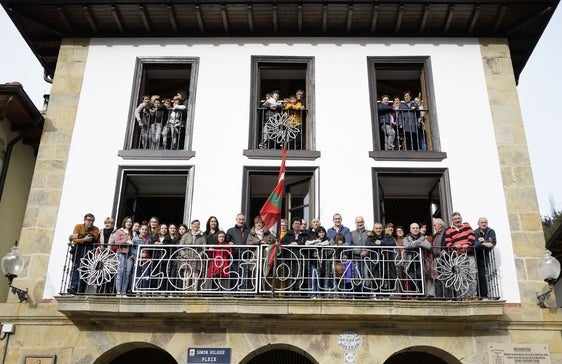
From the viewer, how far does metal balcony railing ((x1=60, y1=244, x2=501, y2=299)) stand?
1048 centimetres

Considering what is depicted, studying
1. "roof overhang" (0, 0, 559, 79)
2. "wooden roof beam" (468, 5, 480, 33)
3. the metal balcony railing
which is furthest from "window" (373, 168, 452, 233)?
"wooden roof beam" (468, 5, 480, 33)

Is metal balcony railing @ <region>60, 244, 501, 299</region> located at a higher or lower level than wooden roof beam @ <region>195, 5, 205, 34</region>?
lower

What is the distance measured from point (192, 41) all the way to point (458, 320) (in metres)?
8.06

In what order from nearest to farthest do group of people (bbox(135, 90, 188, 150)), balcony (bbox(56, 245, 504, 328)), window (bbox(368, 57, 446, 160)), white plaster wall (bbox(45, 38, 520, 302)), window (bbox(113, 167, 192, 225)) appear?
1. balcony (bbox(56, 245, 504, 328))
2. white plaster wall (bbox(45, 38, 520, 302))
3. window (bbox(113, 167, 192, 225))
4. window (bbox(368, 57, 446, 160))
5. group of people (bbox(135, 90, 188, 150))

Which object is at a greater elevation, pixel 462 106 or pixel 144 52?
pixel 144 52

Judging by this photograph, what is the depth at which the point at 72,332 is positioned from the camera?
1079 cm

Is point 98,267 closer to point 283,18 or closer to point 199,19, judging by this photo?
point 199,19

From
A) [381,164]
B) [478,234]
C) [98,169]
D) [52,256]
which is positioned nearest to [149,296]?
[52,256]

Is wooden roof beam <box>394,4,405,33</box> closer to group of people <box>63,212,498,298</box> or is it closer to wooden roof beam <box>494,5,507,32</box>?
wooden roof beam <box>494,5,507,32</box>

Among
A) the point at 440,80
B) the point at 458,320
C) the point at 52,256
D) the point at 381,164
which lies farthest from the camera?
the point at 440,80

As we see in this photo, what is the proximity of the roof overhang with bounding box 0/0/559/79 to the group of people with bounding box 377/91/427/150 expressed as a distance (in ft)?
5.86

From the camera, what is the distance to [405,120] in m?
12.9

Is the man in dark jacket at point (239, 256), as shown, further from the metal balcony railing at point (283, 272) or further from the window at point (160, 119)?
the window at point (160, 119)

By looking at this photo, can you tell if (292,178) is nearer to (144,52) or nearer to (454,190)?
(454,190)
